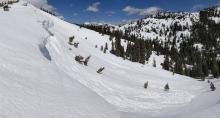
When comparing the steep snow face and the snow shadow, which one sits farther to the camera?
the snow shadow

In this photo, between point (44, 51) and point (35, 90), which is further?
point (44, 51)

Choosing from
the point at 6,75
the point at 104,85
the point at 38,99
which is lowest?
the point at 104,85

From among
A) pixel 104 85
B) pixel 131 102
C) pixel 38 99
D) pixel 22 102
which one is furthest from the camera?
pixel 104 85

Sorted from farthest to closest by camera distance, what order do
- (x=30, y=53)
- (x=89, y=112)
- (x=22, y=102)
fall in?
(x=30, y=53) → (x=89, y=112) → (x=22, y=102)

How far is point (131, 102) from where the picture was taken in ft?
69.7

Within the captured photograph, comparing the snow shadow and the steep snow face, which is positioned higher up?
the snow shadow

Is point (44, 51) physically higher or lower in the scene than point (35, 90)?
higher

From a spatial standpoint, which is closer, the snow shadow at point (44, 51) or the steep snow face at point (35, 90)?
the steep snow face at point (35, 90)

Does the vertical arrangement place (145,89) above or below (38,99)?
below

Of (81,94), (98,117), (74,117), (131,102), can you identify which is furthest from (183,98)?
(74,117)

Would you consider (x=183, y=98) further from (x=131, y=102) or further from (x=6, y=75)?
(x=6, y=75)

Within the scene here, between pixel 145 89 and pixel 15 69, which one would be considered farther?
pixel 145 89

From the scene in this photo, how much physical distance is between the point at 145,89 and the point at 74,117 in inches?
665

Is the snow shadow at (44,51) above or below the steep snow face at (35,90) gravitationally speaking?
above
